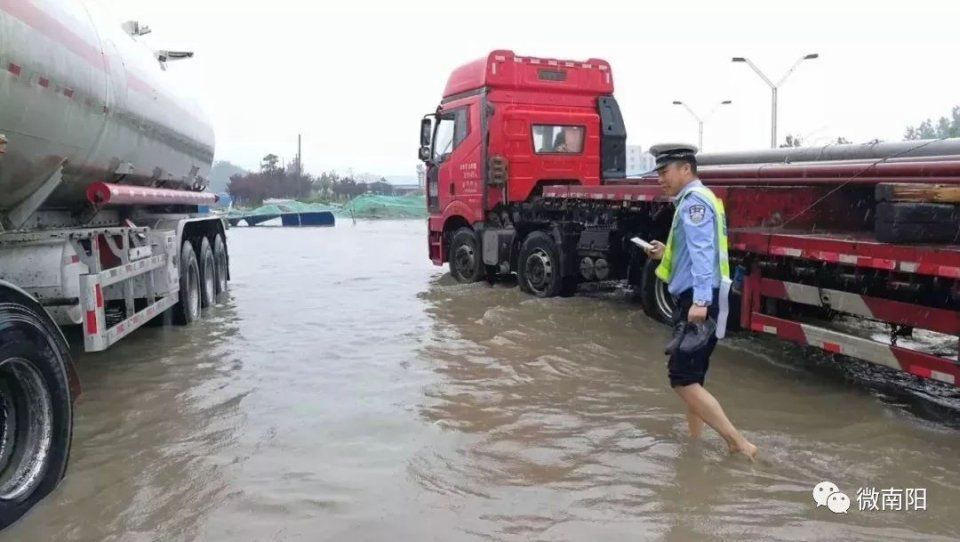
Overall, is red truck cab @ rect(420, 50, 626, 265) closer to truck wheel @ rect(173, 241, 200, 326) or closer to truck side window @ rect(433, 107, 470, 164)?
truck side window @ rect(433, 107, 470, 164)

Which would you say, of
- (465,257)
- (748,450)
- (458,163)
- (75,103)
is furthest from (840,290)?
(465,257)

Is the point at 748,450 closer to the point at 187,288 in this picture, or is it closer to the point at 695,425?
the point at 695,425

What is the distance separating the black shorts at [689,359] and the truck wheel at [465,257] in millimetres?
7611

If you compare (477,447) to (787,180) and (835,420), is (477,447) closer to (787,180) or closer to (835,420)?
(835,420)

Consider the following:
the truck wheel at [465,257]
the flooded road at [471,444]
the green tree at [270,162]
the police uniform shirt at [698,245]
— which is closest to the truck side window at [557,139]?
the truck wheel at [465,257]

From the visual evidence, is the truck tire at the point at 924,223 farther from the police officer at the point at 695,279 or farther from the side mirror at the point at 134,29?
the side mirror at the point at 134,29

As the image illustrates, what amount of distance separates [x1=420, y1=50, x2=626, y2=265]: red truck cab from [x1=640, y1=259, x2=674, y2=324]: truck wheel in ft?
10.6

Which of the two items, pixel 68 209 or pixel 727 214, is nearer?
pixel 68 209

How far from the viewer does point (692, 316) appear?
13.4 ft

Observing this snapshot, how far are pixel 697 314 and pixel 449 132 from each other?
8625mm

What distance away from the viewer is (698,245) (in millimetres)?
4133

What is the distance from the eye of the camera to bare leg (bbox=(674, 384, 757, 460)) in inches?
167

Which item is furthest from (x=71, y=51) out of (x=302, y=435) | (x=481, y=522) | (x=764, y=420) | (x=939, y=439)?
(x=939, y=439)

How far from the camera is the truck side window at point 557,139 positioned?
1127cm
